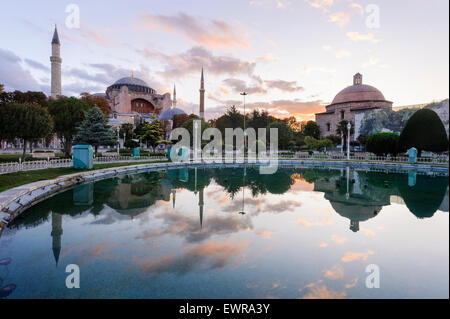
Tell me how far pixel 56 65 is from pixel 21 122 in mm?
43353

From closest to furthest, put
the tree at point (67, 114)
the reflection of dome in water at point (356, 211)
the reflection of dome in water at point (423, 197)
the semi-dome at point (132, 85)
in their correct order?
the reflection of dome in water at point (356, 211) → the reflection of dome in water at point (423, 197) → the tree at point (67, 114) → the semi-dome at point (132, 85)

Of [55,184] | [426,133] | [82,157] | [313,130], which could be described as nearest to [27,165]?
[82,157]

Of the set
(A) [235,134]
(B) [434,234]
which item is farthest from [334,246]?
(A) [235,134]

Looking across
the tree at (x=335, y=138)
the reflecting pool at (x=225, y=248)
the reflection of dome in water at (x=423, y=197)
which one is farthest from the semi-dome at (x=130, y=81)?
the reflection of dome in water at (x=423, y=197)

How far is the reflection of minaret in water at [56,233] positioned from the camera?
633 cm

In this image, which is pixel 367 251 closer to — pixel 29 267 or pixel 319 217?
pixel 319 217

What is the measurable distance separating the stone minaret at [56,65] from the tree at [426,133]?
6595 cm

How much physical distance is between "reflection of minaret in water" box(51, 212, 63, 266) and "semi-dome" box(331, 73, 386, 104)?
2765 inches

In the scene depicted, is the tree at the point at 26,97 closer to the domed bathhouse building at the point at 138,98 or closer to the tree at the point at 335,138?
the domed bathhouse building at the point at 138,98

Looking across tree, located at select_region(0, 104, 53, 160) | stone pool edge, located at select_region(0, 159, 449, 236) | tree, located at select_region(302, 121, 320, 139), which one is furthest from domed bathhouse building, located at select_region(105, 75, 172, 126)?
stone pool edge, located at select_region(0, 159, 449, 236)

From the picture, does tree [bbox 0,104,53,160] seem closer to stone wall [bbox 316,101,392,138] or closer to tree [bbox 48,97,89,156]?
tree [bbox 48,97,89,156]

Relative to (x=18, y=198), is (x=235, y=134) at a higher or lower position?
higher

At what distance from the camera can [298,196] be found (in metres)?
13.7

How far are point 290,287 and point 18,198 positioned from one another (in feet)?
36.7
